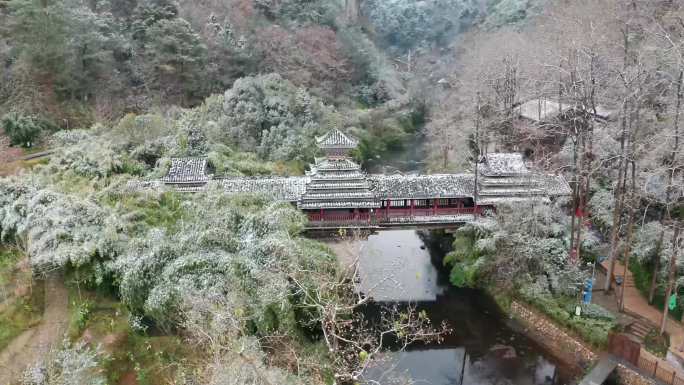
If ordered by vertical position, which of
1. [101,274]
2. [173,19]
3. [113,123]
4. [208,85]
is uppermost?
[173,19]

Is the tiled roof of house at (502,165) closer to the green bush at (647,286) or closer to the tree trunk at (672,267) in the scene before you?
the green bush at (647,286)

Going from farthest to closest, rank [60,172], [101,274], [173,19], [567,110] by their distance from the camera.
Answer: [173,19], [567,110], [60,172], [101,274]

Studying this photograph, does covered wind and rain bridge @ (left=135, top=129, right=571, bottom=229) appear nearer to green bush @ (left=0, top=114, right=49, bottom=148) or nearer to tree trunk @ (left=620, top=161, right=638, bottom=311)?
tree trunk @ (left=620, top=161, right=638, bottom=311)

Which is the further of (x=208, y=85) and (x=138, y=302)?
(x=208, y=85)

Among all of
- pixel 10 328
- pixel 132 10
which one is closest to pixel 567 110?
pixel 10 328

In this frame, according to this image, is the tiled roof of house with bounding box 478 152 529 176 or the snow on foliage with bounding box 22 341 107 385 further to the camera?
the tiled roof of house with bounding box 478 152 529 176

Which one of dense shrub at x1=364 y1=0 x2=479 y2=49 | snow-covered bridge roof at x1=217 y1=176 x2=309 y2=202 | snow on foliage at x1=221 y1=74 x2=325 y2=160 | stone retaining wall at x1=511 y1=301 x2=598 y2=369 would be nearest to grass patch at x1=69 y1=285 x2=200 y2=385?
snow-covered bridge roof at x1=217 y1=176 x2=309 y2=202

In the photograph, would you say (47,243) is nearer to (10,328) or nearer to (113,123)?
(10,328)
